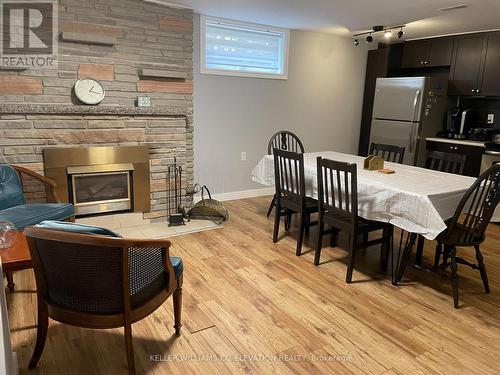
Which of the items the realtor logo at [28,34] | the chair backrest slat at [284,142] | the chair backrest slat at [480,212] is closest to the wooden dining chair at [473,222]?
the chair backrest slat at [480,212]

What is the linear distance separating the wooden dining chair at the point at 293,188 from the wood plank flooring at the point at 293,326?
0.42m

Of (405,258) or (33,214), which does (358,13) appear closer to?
(405,258)

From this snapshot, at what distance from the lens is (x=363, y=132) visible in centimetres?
590

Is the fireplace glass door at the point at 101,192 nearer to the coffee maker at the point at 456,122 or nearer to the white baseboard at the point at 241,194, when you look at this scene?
the white baseboard at the point at 241,194

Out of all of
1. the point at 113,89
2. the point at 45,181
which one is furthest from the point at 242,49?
the point at 45,181

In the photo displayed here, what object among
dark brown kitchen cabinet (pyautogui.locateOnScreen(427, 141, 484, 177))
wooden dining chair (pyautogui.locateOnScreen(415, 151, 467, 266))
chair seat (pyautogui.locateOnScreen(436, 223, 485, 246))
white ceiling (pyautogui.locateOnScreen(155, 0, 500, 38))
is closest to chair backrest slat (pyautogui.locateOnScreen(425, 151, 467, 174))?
wooden dining chair (pyautogui.locateOnScreen(415, 151, 467, 266))

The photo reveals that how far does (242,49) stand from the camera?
4.66 meters

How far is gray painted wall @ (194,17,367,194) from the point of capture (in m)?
4.55

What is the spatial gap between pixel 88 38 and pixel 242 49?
189cm

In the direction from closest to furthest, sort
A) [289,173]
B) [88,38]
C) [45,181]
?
[45,181]
[289,173]
[88,38]

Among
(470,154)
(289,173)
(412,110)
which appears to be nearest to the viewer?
(289,173)

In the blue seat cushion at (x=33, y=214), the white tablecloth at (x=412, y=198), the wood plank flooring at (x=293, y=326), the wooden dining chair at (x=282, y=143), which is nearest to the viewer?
the wood plank flooring at (x=293, y=326)

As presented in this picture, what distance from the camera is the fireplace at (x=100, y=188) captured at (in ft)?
11.9

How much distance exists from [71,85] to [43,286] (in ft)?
7.97
